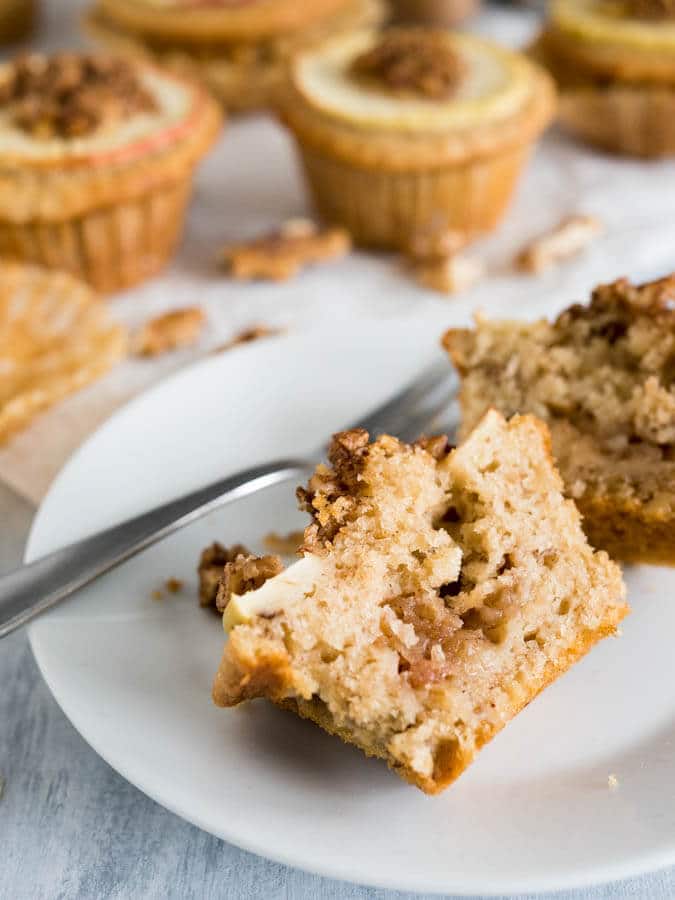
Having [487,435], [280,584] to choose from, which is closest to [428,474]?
[487,435]

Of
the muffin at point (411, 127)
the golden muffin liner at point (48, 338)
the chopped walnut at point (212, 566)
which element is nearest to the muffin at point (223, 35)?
the muffin at point (411, 127)

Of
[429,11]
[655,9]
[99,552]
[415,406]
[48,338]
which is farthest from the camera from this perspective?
[429,11]

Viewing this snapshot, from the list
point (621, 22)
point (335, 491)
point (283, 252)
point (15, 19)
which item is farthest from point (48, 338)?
point (15, 19)

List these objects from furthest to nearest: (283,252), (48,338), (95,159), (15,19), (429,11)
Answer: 1. (429,11)
2. (15,19)
3. (283,252)
4. (95,159)
5. (48,338)

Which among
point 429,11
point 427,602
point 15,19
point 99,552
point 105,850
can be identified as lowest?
point 429,11

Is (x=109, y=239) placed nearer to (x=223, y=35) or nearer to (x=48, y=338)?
(x=48, y=338)

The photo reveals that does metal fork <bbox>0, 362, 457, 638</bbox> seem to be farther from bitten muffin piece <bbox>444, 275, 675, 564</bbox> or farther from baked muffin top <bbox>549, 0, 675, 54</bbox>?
baked muffin top <bbox>549, 0, 675, 54</bbox>

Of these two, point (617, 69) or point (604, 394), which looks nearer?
point (604, 394)
